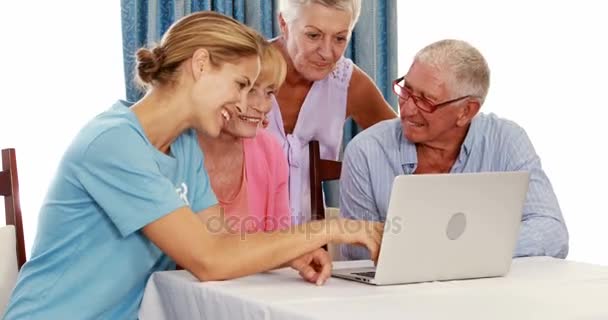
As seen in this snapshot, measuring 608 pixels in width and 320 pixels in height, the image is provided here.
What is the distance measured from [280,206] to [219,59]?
63cm

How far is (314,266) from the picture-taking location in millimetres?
1605

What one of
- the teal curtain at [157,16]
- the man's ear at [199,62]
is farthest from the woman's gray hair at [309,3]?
the man's ear at [199,62]

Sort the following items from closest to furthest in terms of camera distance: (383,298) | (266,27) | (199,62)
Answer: (383,298)
(199,62)
(266,27)

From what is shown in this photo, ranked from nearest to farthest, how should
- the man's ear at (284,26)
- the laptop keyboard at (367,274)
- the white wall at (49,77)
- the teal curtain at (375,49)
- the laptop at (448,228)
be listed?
1. the laptop at (448,228)
2. the laptop keyboard at (367,274)
3. the man's ear at (284,26)
4. the white wall at (49,77)
5. the teal curtain at (375,49)

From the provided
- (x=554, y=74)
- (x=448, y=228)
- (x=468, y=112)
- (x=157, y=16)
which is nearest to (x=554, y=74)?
(x=554, y=74)

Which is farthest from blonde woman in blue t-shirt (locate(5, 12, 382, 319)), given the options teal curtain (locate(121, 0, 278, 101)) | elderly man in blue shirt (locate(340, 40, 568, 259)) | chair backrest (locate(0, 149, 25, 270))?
teal curtain (locate(121, 0, 278, 101))

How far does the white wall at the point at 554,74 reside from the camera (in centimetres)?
351

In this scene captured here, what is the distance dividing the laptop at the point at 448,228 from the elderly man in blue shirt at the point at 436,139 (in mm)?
510

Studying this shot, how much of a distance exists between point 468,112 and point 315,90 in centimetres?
58

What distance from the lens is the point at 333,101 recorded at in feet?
8.85

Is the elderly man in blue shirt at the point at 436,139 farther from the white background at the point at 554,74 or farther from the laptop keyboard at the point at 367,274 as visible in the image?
the white background at the point at 554,74

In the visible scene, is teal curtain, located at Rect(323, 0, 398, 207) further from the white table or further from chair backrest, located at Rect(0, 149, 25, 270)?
the white table

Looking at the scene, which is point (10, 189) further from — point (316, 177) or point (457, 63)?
point (457, 63)

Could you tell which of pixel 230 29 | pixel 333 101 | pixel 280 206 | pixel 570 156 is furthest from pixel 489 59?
pixel 230 29
